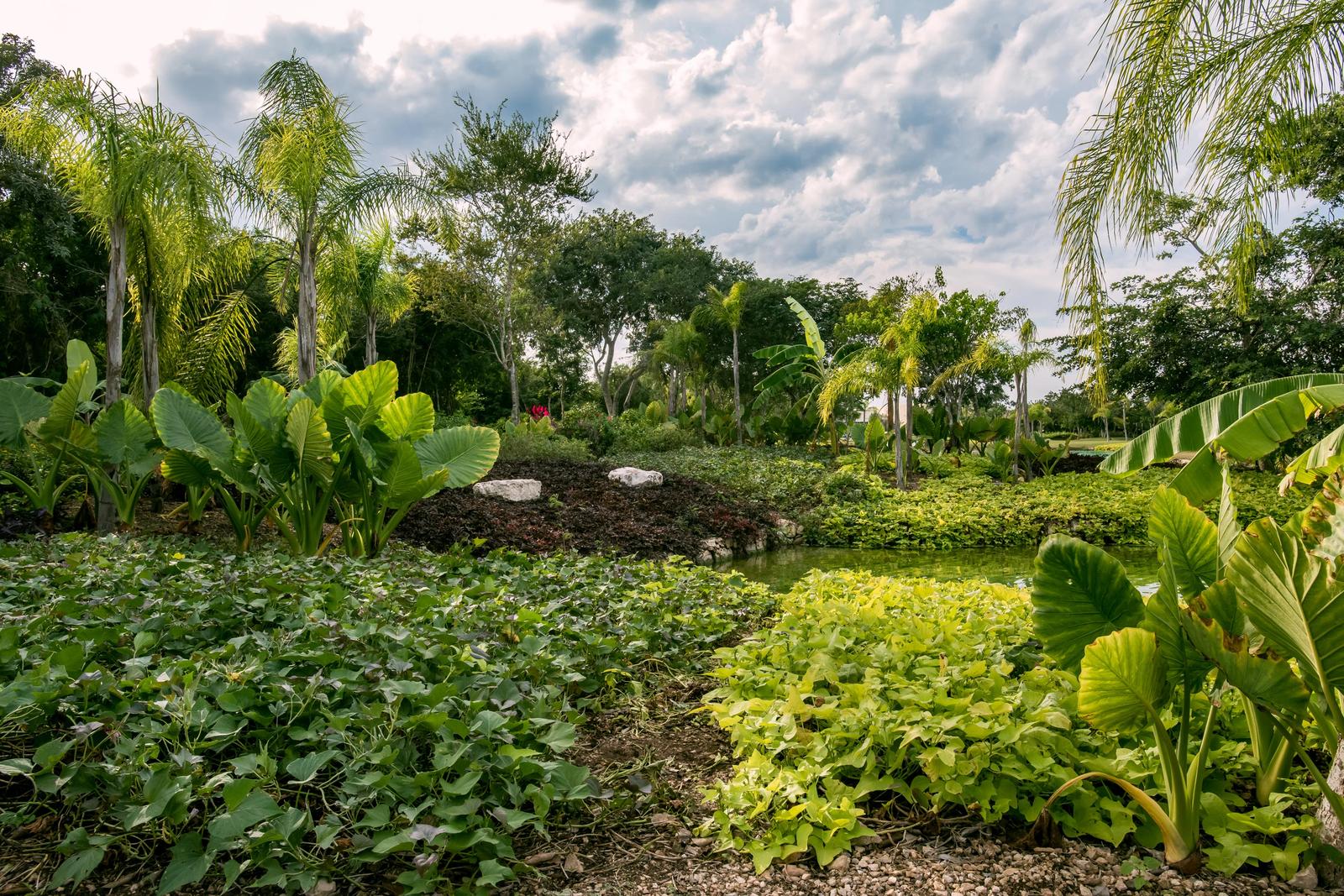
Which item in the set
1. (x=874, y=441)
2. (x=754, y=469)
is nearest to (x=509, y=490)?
(x=754, y=469)

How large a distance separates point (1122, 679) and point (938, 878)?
73cm

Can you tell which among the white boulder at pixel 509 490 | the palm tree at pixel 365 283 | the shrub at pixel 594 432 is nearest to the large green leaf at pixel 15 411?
the palm tree at pixel 365 283

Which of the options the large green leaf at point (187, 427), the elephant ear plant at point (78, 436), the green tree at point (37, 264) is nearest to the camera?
the large green leaf at point (187, 427)

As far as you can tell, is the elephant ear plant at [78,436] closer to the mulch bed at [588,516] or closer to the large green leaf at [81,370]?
the large green leaf at [81,370]

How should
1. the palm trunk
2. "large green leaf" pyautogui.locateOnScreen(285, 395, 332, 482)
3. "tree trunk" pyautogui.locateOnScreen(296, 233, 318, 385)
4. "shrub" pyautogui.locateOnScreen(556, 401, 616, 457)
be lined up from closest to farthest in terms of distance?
"large green leaf" pyautogui.locateOnScreen(285, 395, 332, 482), "tree trunk" pyautogui.locateOnScreen(296, 233, 318, 385), the palm trunk, "shrub" pyautogui.locateOnScreen(556, 401, 616, 457)

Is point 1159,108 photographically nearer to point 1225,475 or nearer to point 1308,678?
point 1225,475

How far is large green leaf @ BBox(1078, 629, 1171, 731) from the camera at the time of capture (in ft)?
6.07

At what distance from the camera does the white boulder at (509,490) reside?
975 cm

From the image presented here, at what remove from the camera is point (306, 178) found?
8.38m

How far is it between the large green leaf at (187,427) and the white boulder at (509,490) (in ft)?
13.4

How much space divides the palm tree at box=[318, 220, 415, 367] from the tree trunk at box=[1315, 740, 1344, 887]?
8458 mm

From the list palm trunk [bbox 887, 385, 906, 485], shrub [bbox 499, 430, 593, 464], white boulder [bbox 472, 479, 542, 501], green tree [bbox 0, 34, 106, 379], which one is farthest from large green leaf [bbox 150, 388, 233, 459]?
palm trunk [bbox 887, 385, 906, 485]

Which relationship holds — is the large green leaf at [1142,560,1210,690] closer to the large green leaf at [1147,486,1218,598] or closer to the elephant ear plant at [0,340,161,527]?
the large green leaf at [1147,486,1218,598]

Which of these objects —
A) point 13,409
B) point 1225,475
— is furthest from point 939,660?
point 13,409
